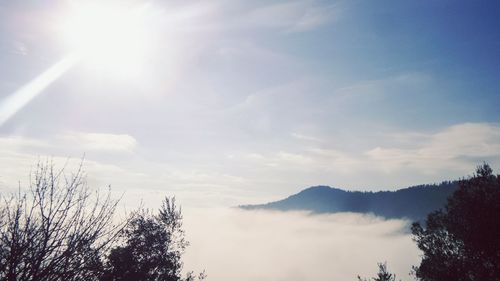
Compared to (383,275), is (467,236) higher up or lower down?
higher up

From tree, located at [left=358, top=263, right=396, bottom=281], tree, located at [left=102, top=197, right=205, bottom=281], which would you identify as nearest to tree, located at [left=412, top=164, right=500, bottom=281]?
tree, located at [left=358, top=263, right=396, bottom=281]

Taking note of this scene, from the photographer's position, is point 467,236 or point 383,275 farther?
point 383,275

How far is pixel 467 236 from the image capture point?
79.8 ft

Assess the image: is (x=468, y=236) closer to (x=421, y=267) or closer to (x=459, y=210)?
(x=459, y=210)

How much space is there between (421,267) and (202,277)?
68.9 ft

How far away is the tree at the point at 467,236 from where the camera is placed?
909 inches

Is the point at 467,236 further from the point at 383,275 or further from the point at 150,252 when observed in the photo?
the point at 150,252

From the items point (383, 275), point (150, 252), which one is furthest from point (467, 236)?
point (150, 252)

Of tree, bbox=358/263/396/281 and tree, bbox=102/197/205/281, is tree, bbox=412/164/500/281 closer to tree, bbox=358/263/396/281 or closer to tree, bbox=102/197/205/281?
tree, bbox=358/263/396/281

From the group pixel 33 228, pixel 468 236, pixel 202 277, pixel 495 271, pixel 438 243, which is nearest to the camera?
pixel 33 228

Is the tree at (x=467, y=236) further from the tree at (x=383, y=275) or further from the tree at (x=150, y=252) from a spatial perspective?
the tree at (x=150, y=252)

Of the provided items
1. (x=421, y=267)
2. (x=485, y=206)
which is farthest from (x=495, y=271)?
(x=421, y=267)

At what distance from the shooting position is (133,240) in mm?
31719

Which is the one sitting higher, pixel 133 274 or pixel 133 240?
pixel 133 240
